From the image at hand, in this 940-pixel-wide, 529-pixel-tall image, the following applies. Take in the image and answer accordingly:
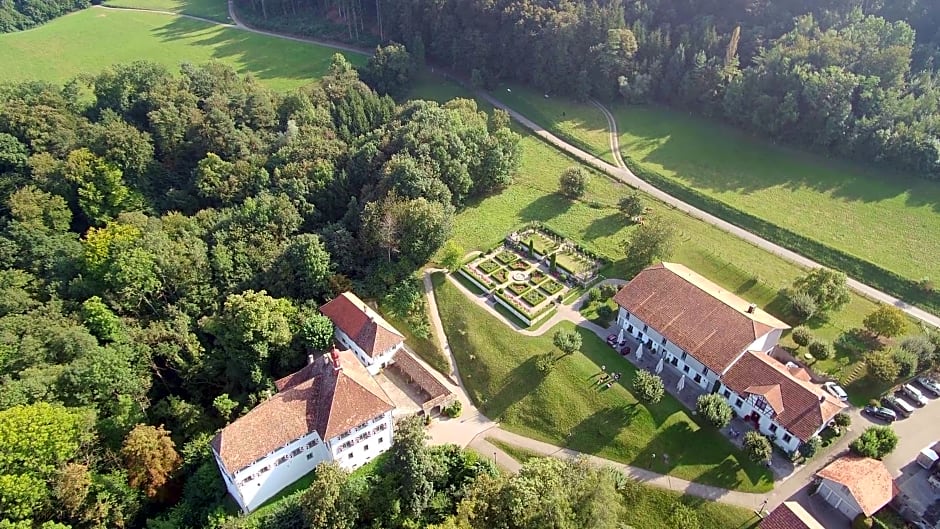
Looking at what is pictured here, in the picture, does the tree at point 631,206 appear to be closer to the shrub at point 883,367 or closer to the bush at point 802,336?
the bush at point 802,336

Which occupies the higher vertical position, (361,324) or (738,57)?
(738,57)

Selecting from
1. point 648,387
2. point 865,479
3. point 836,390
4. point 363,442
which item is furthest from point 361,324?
point 836,390

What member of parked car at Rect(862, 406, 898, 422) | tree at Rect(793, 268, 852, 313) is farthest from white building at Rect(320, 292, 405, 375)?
parked car at Rect(862, 406, 898, 422)

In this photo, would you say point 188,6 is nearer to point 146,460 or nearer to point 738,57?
point 738,57

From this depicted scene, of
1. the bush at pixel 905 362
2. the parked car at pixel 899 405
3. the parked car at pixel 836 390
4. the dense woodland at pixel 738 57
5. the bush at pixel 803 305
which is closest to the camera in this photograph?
the parked car at pixel 899 405

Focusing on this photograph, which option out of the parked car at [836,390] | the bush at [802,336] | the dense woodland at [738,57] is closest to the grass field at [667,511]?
the parked car at [836,390]

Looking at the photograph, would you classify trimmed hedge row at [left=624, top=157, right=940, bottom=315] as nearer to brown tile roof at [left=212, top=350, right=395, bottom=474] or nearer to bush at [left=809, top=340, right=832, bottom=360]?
bush at [left=809, top=340, right=832, bottom=360]
